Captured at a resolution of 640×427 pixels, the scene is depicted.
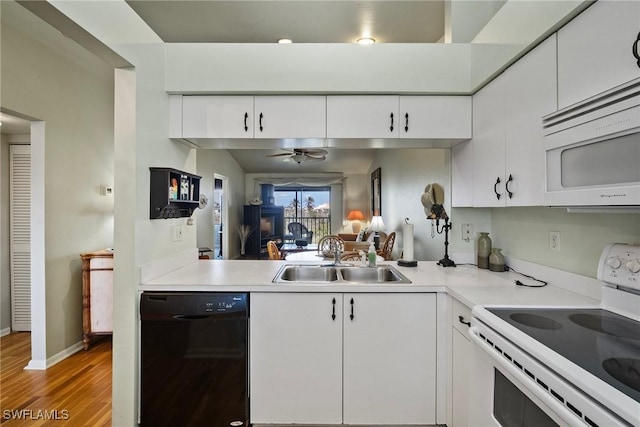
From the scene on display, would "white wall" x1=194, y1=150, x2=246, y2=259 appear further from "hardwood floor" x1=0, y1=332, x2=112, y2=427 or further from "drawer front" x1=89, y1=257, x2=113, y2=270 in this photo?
"hardwood floor" x1=0, y1=332, x2=112, y2=427

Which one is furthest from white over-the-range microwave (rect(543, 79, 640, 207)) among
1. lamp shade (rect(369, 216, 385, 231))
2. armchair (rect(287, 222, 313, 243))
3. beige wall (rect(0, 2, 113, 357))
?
armchair (rect(287, 222, 313, 243))

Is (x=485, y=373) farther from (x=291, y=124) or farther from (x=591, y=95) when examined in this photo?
(x=291, y=124)

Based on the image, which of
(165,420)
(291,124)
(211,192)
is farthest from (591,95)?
(211,192)

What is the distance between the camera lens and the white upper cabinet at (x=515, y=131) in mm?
A: 1350

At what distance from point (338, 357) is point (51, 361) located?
8.39 ft

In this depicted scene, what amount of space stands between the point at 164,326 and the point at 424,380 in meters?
1.48

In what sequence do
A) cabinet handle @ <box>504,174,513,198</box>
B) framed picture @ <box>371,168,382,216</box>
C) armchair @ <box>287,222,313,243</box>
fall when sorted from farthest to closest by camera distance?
armchair @ <box>287,222,313,243</box>
framed picture @ <box>371,168,382,216</box>
cabinet handle @ <box>504,174,513,198</box>

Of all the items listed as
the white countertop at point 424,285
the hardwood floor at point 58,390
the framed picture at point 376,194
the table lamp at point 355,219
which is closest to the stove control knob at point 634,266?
the white countertop at point 424,285

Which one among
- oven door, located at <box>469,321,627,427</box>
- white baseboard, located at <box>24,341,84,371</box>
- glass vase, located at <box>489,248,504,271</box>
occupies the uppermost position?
glass vase, located at <box>489,248,504,271</box>

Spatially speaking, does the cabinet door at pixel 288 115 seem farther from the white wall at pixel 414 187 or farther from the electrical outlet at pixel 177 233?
the white wall at pixel 414 187

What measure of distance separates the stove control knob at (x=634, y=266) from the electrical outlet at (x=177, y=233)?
7.78 feet

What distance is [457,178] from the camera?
2.16 metres

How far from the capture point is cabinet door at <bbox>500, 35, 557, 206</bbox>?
1.32 metres

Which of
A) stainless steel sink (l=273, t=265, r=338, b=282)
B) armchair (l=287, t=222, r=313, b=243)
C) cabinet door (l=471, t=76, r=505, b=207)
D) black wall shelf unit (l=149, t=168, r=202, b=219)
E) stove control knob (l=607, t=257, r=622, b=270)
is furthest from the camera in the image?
armchair (l=287, t=222, r=313, b=243)
